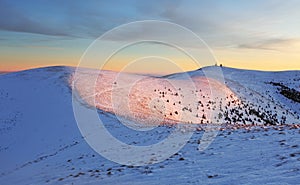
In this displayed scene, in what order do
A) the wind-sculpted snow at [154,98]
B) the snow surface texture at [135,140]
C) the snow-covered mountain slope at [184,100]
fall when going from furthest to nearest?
the snow-covered mountain slope at [184,100] < the wind-sculpted snow at [154,98] < the snow surface texture at [135,140]

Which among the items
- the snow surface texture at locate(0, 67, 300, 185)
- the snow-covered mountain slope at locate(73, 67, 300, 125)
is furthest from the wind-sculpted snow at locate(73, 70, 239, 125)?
the snow surface texture at locate(0, 67, 300, 185)

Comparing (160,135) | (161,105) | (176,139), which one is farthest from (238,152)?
(161,105)

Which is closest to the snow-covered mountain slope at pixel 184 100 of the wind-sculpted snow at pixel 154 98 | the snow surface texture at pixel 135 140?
the wind-sculpted snow at pixel 154 98

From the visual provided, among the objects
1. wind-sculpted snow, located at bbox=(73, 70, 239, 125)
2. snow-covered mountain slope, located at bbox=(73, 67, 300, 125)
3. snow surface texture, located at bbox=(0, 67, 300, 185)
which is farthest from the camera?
snow-covered mountain slope, located at bbox=(73, 67, 300, 125)

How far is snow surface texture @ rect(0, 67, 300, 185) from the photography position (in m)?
8.95

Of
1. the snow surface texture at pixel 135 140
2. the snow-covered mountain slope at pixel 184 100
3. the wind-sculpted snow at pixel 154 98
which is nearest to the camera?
the snow surface texture at pixel 135 140

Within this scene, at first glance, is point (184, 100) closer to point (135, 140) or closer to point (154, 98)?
point (154, 98)

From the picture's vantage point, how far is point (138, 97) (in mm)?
25234

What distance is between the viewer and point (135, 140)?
14461mm

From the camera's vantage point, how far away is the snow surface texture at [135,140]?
29.4ft

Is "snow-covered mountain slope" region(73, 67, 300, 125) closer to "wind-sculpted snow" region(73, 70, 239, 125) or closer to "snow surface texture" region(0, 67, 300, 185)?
"wind-sculpted snow" region(73, 70, 239, 125)

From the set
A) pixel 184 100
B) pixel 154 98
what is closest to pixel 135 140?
pixel 154 98

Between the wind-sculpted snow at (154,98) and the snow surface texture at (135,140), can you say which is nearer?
the snow surface texture at (135,140)

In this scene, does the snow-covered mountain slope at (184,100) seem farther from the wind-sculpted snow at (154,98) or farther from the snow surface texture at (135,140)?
the snow surface texture at (135,140)
